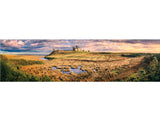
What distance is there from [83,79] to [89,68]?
46 centimetres

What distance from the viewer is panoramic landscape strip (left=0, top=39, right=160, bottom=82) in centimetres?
577

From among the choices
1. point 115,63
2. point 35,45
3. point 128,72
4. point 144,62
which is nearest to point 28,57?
point 35,45

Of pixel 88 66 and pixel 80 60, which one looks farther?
pixel 80 60

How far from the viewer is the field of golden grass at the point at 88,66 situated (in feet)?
19.0

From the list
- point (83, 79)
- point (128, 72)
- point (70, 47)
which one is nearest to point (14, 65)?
point (70, 47)

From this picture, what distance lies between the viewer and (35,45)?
19.9 ft

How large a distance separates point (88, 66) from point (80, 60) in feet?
1.30

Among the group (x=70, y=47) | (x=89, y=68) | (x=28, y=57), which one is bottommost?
(x=89, y=68)

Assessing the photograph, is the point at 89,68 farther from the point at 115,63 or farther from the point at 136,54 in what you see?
the point at 136,54

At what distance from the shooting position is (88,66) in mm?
5891

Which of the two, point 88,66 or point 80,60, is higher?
point 80,60

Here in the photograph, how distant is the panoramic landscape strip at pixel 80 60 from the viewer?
18.9 feet

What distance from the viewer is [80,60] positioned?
19.8 ft

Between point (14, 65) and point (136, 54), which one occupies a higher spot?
point (136, 54)
